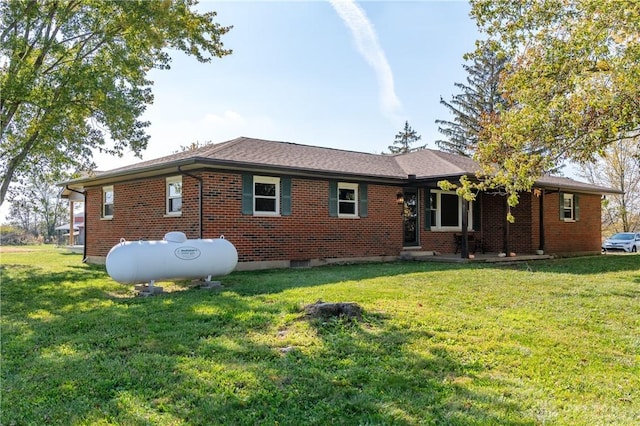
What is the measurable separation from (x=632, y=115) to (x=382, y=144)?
145ft

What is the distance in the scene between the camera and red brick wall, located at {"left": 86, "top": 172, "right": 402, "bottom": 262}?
12086 mm

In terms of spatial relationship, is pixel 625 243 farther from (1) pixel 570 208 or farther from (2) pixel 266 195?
(2) pixel 266 195

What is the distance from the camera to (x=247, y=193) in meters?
12.4

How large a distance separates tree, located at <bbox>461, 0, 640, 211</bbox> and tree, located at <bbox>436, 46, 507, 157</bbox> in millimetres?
29487

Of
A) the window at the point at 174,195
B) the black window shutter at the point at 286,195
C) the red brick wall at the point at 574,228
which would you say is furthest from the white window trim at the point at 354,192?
the red brick wall at the point at 574,228

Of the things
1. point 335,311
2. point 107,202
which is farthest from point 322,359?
point 107,202

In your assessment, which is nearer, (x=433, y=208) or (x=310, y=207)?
(x=310, y=207)

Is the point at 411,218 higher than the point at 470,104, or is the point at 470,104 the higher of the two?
the point at 470,104

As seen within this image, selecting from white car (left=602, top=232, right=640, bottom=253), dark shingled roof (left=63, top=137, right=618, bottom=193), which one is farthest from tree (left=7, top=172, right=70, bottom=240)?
white car (left=602, top=232, right=640, bottom=253)

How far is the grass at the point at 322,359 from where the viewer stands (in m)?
3.40

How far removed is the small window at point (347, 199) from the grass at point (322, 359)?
20.9 ft

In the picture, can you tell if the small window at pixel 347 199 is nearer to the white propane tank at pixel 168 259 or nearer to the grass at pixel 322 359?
the white propane tank at pixel 168 259

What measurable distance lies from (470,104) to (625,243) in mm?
17425

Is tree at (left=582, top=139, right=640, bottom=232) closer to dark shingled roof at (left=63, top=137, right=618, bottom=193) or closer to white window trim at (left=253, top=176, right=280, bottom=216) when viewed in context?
dark shingled roof at (left=63, top=137, right=618, bottom=193)
